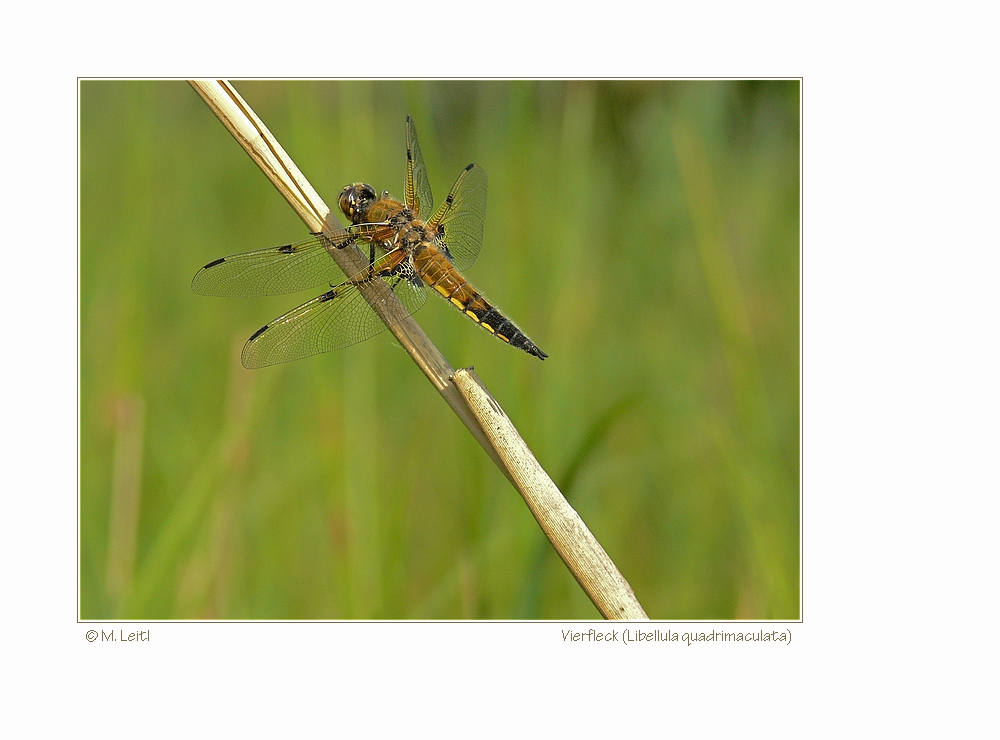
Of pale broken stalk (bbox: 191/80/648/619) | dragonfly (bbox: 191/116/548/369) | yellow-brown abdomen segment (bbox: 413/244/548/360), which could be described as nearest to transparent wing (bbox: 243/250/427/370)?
dragonfly (bbox: 191/116/548/369)

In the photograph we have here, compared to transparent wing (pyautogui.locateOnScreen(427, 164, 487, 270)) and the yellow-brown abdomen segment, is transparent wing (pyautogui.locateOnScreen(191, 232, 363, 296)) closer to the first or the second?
the yellow-brown abdomen segment

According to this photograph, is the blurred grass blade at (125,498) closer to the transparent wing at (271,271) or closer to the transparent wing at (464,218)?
the transparent wing at (271,271)

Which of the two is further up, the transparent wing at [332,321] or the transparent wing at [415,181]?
the transparent wing at [415,181]

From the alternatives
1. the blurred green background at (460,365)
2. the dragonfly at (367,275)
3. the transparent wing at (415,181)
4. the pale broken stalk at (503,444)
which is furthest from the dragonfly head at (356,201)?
the pale broken stalk at (503,444)

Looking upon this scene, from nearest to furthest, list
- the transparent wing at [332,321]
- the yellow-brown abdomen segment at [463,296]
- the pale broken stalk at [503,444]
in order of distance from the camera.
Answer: the pale broken stalk at [503,444] < the transparent wing at [332,321] < the yellow-brown abdomen segment at [463,296]

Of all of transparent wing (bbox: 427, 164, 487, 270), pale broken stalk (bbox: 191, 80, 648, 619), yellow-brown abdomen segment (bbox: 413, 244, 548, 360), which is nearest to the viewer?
pale broken stalk (bbox: 191, 80, 648, 619)

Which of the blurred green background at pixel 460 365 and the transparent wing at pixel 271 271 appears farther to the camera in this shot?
the blurred green background at pixel 460 365

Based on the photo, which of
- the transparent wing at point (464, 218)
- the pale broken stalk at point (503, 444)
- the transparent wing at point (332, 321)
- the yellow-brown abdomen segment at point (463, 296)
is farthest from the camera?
the transparent wing at point (464, 218)

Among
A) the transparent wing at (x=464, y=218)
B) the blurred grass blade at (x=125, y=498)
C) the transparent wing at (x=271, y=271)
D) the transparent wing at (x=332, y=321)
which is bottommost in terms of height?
the blurred grass blade at (x=125, y=498)

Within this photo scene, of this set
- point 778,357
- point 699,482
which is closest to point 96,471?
point 699,482
